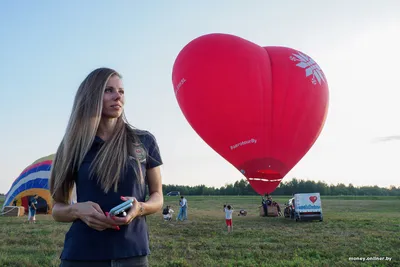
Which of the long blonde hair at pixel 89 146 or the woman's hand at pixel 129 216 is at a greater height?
the long blonde hair at pixel 89 146

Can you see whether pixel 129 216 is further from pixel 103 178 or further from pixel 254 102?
pixel 254 102

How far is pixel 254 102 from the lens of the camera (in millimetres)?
12289

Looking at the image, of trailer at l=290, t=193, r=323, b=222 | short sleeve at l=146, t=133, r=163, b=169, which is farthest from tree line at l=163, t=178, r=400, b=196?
short sleeve at l=146, t=133, r=163, b=169

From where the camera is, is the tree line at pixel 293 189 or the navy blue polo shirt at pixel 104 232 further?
the tree line at pixel 293 189

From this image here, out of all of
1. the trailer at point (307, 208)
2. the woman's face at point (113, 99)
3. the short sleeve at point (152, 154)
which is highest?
the woman's face at point (113, 99)

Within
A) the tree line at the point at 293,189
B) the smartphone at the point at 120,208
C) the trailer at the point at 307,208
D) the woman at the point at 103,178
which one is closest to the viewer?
the smartphone at the point at 120,208

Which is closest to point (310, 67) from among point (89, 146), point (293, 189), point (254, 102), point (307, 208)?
point (254, 102)

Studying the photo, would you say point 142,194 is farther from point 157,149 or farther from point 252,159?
point 252,159

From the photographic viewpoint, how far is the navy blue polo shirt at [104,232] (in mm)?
1851

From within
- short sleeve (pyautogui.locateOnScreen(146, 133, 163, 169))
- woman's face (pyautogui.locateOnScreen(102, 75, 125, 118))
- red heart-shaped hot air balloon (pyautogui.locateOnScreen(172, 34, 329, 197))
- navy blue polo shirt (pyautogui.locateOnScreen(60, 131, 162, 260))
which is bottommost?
navy blue polo shirt (pyautogui.locateOnScreen(60, 131, 162, 260))

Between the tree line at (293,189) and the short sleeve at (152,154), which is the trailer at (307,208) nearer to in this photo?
the short sleeve at (152,154)

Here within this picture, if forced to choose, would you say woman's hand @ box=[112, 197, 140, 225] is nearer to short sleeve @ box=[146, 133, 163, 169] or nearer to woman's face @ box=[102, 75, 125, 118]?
short sleeve @ box=[146, 133, 163, 169]

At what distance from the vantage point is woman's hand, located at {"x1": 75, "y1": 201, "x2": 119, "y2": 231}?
1747 millimetres

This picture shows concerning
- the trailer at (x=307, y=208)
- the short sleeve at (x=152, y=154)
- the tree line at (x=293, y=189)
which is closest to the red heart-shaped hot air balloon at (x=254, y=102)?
the trailer at (x=307, y=208)
